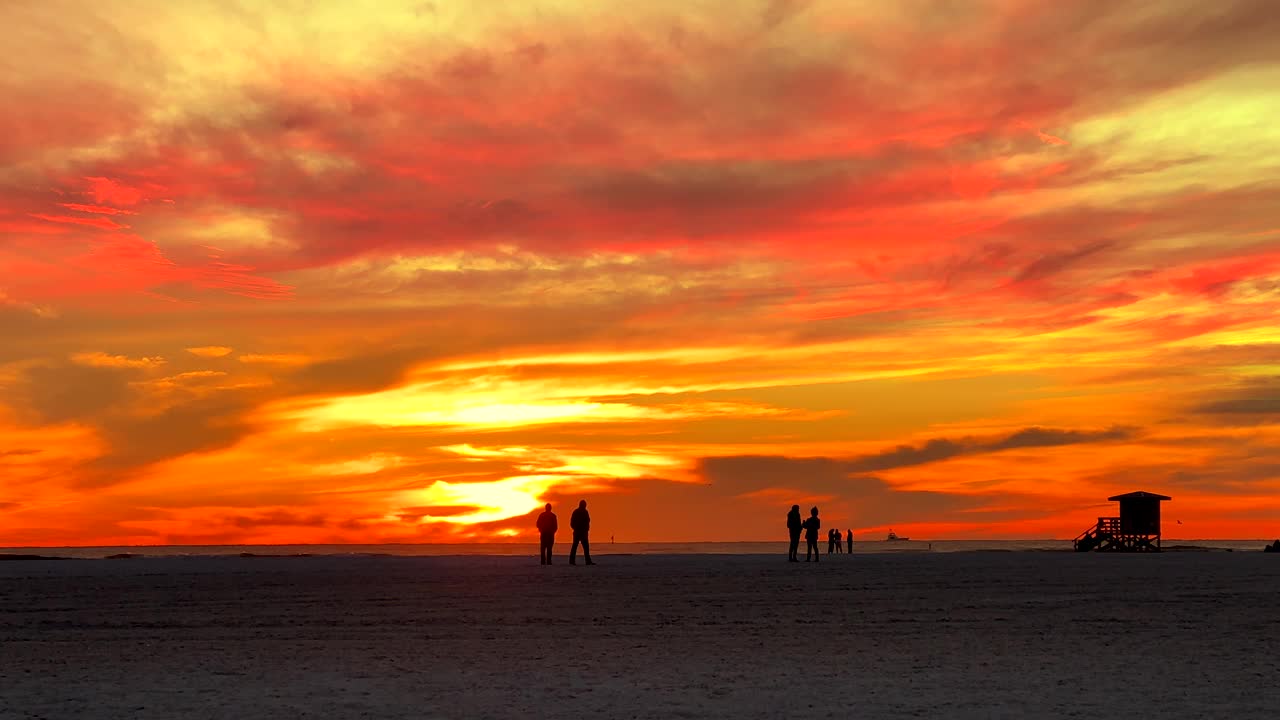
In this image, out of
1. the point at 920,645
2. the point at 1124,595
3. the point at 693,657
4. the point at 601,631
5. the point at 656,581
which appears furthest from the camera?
the point at 656,581

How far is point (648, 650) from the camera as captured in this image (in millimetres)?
17125

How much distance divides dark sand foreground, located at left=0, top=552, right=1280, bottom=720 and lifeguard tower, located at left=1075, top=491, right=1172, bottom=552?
46.4 metres

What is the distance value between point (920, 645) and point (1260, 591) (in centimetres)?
1477

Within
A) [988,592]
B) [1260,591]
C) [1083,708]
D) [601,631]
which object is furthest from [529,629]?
[1260,591]

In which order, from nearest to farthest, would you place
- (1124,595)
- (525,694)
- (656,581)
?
1. (525,694)
2. (1124,595)
3. (656,581)

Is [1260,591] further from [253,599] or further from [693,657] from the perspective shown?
[253,599]

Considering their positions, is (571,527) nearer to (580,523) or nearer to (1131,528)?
(580,523)

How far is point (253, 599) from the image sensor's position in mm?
28062

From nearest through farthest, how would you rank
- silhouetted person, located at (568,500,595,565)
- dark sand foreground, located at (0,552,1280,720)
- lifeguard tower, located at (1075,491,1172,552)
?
dark sand foreground, located at (0,552,1280,720)
silhouetted person, located at (568,500,595,565)
lifeguard tower, located at (1075,491,1172,552)

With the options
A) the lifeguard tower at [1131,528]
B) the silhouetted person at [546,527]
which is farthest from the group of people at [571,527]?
the lifeguard tower at [1131,528]

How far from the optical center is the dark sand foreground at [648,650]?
12.7 metres

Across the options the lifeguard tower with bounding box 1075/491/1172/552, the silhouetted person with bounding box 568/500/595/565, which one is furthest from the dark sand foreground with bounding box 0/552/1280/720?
the lifeguard tower with bounding box 1075/491/1172/552

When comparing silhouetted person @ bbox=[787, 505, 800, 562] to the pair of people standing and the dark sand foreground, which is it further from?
the dark sand foreground

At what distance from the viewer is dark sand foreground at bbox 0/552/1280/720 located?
41.8 feet
